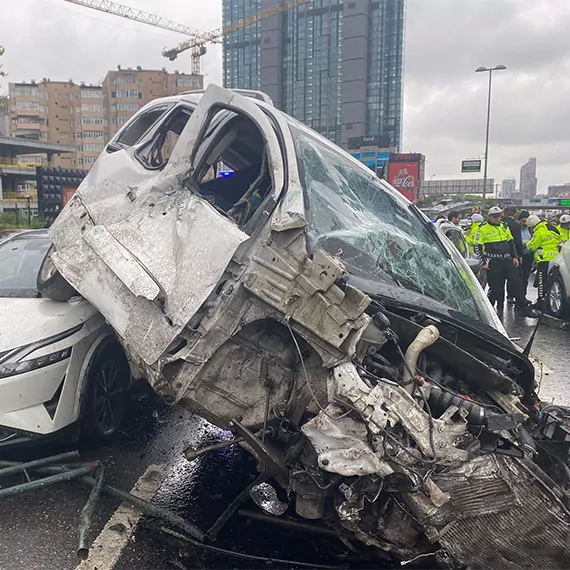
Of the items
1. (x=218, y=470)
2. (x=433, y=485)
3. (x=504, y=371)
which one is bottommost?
(x=218, y=470)

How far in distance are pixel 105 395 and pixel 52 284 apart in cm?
90

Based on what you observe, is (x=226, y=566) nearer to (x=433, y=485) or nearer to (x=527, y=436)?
(x=433, y=485)

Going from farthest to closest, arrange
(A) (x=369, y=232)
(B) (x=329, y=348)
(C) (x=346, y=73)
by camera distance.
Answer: (C) (x=346, y=73)
(A) (x=369, y=232)
(B) (x=329, y=348)

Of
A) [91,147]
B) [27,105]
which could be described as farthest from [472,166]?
[27,105]

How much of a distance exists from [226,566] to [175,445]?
1.53 meters

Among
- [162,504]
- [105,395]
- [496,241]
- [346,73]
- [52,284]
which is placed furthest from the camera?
[346,73]

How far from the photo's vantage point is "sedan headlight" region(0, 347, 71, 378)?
316 centimetres

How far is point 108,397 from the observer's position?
3.93 m

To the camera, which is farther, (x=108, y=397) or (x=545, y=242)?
(x=545, y=242)

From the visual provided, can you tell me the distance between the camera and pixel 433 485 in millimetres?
2252

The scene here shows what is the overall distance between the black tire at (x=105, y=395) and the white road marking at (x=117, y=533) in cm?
54

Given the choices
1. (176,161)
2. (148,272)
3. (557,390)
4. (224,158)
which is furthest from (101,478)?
(557,390)

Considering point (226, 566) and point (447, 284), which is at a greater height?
point (447, 284)

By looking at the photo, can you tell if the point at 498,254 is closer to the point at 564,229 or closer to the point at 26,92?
the point at 564,229
